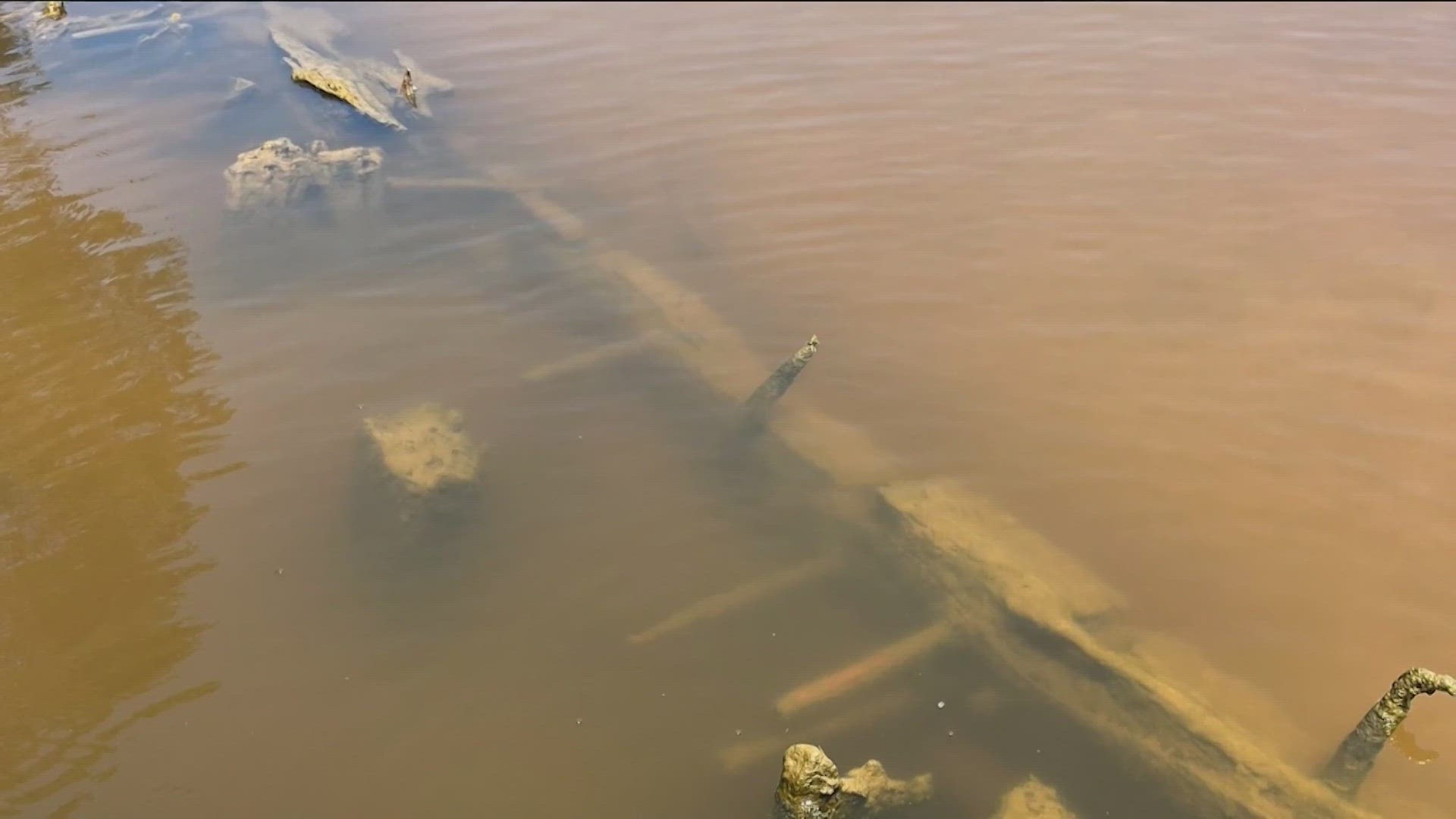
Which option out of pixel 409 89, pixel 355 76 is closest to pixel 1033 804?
pixel 409 89

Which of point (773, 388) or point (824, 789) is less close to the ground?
point (773, 388)

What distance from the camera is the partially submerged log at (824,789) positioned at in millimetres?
3260

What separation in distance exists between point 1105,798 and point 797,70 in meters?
8.17

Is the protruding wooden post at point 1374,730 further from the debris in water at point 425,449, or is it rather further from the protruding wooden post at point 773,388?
the debris in water at point 425,449

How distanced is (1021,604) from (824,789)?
136cm

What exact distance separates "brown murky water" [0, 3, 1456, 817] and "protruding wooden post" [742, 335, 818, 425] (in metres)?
0.39

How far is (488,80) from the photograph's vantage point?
10.2 meters

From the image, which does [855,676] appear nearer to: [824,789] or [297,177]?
[824,789]

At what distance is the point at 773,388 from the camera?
5.32 metres

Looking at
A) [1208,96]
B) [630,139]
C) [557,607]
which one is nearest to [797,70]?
[630,139]

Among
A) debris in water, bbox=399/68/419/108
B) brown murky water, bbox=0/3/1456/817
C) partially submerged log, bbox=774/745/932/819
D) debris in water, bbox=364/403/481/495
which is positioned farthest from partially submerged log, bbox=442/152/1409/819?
debris in water, bbox=399/68/419/108

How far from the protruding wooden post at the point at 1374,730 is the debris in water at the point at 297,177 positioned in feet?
25.3

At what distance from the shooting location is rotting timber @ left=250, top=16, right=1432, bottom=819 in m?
3.57

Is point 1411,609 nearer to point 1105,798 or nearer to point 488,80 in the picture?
point 1105,798
